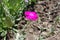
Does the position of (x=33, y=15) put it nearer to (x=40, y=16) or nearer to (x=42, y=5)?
(x=40, y=16)

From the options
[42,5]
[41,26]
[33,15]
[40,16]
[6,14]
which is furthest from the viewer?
[42,5]

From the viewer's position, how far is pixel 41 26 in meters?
2.78

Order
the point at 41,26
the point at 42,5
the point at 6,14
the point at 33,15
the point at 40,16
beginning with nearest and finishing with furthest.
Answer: the point at 33,15
the point at 6,14
the point at 41,26
the point at 40,16
the point at 42,5

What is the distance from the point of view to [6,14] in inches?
102

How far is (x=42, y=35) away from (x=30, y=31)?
0.51ft

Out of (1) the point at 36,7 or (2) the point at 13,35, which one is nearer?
(2) the point at 13,35

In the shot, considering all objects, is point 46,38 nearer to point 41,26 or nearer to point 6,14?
point 41,26

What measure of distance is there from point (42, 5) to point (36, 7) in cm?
10

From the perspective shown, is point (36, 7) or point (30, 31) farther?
point (36, 7)

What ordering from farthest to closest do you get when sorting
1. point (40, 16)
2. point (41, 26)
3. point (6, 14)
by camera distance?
point (40, 16)
point (41, 26)
point (6, 14)

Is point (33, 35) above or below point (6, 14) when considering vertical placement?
below

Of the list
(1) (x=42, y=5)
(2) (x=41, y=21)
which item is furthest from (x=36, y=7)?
(2) (x=41, y=21)

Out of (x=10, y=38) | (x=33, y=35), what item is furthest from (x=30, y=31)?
(x=10, y=38)

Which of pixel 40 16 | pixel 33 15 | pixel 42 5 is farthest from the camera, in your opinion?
pixel 42 5
